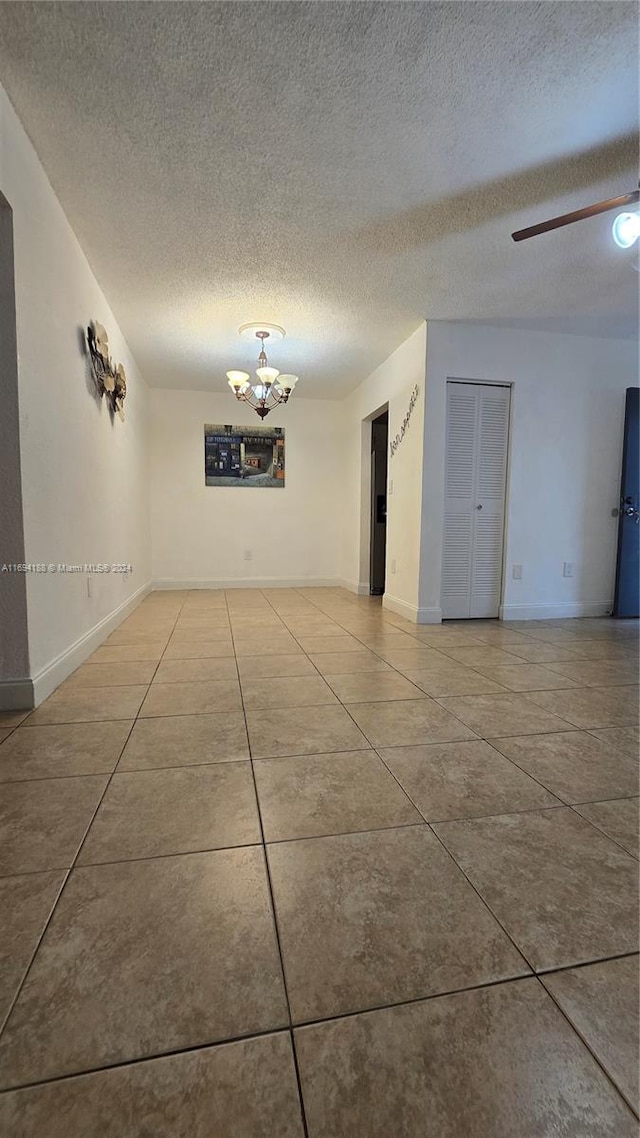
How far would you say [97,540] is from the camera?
9.68ft

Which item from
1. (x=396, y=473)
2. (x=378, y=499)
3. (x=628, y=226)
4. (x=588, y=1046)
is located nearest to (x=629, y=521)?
(x=396, y=473)

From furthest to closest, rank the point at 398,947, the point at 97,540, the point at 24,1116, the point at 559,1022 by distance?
the point at 97,540 → the point at 398,947 → the point at 559,1022 → the point at 24,1116

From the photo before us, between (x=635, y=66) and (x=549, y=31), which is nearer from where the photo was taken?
(x=549, y=31)

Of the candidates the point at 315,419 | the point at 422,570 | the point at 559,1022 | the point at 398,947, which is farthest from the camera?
the point at 315,419

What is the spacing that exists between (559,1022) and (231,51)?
8.73 feet

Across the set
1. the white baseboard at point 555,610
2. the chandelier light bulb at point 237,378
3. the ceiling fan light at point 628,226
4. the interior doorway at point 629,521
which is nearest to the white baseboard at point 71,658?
the chandelier light bulb at point 237,378

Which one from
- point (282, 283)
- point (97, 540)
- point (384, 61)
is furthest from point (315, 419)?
point (384, 61)

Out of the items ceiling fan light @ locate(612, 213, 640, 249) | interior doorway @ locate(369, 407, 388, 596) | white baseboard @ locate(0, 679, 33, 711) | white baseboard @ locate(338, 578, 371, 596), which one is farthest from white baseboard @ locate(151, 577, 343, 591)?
ceiling fan light @ locate(612, 213, 640, 249)

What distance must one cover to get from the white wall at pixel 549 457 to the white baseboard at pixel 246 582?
95.8 inches

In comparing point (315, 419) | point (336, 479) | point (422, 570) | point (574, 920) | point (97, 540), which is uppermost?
point (315, 419)

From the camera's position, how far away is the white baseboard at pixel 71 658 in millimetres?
1955

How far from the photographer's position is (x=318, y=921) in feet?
2.90

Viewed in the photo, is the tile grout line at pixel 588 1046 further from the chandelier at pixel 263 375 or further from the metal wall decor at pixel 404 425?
the chandelier at pixel 263 375

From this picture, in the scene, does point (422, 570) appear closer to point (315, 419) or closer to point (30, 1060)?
point (315, 419)
